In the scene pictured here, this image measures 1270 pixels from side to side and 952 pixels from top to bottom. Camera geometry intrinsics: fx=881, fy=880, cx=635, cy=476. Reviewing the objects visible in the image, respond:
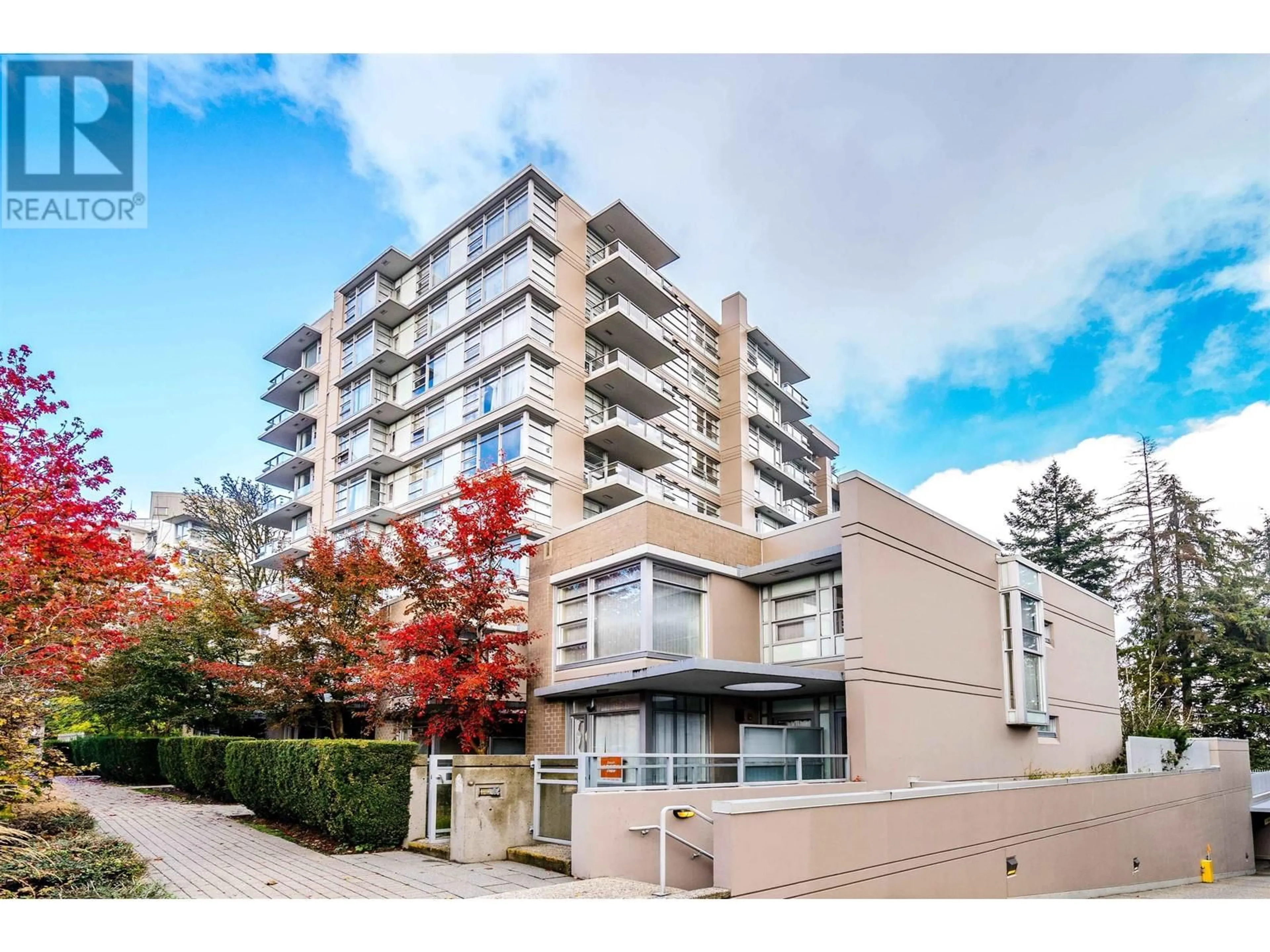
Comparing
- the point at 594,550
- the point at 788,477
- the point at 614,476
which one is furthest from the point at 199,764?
the point at 788,477

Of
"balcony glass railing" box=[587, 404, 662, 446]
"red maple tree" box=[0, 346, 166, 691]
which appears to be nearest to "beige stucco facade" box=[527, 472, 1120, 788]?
"red maple tree" box=[0, 346, 166, 691]

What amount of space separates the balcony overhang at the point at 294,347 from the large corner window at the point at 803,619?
27.8 m

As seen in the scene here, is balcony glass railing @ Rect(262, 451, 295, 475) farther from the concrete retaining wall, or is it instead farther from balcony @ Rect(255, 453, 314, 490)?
the concrete retaining wall

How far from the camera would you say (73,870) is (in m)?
8.85

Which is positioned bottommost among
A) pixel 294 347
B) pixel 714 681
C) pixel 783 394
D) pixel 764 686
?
pixel 764 686

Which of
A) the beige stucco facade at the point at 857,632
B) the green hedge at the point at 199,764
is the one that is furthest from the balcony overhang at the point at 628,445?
the green hedge at the point at 199,764

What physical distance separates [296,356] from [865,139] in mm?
30057

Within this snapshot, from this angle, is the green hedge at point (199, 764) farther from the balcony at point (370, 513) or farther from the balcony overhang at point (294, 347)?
the balcony overhang at point (294, 347)

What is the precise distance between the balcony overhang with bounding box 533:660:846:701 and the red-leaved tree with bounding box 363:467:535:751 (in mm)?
1462

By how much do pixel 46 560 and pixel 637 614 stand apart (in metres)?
9.01

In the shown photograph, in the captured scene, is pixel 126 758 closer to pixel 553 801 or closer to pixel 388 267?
pixel 388 267

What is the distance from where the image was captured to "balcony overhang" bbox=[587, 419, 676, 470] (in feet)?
98.4

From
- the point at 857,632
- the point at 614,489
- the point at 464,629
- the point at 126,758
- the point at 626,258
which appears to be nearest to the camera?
the point at 857,632
